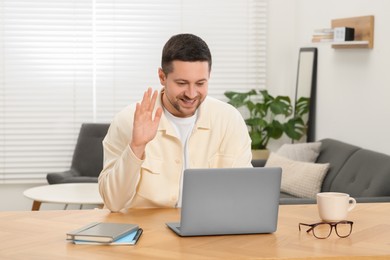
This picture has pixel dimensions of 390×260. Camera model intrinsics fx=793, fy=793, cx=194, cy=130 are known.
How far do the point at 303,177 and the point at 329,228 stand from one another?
254cm

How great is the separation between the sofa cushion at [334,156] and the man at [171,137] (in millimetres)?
1939

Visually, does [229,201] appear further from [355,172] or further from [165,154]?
[355,172]

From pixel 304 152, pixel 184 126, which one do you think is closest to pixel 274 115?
pixel 304 152

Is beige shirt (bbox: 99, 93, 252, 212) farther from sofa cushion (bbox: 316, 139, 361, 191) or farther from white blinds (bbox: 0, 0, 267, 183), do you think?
white blinds (bbox: 0, 0, 267, 183)

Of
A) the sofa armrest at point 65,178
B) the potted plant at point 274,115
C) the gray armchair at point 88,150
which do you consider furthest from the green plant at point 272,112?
the sofa armrest at point 65,178

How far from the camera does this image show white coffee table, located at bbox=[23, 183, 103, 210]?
528cm

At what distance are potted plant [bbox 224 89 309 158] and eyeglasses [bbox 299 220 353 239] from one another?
3474 mm

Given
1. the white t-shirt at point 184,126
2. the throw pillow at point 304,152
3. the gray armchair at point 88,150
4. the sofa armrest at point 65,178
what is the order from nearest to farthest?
the white t-shirt at point 184,126
the throw pillow at point 304,152
the sofa armrest at point 65,178
the gray armchair at point 88,150

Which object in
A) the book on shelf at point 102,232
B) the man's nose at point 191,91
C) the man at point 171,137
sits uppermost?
the man's nose at point 191,91

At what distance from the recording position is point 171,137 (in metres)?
3.29

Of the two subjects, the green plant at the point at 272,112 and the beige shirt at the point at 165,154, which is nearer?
the beige shirt at the point at 165,154

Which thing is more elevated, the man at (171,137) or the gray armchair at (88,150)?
the man at (171,137)

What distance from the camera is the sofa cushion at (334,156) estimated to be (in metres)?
5.23

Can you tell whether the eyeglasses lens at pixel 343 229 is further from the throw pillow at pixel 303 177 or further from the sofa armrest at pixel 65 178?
the sofa armrest at pixel 65 178
